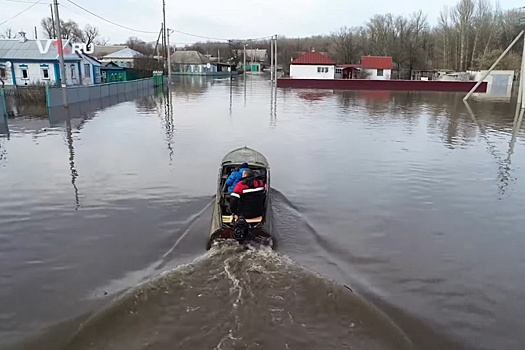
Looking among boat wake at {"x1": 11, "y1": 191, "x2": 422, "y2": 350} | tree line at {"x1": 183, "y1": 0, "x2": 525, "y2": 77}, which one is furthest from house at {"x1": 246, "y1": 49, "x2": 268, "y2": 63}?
boat wake at {"x1": 11, "y1": 191, "x2": 422, "y2": 350}

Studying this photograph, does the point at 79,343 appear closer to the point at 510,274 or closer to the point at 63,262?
the point at 63,262

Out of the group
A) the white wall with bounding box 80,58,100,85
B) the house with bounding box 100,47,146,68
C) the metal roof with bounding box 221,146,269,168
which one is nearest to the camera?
the metal roof with bounding box 221,146,269,168

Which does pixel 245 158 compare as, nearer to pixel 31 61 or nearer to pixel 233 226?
pixel 233 226

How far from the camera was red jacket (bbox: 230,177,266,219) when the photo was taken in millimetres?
8078

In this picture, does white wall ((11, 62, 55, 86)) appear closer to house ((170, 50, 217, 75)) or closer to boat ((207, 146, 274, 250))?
boat ((207, 146, 274, 250))

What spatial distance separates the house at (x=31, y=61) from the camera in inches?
1591

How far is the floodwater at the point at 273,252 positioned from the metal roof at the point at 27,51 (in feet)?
85.2

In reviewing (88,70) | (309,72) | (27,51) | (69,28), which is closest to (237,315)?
(27,51)

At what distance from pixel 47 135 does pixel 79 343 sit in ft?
52.1

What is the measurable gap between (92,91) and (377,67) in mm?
43897

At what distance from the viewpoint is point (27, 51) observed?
41.3 meters

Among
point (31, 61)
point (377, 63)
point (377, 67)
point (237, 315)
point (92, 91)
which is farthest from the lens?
point (377, 63)

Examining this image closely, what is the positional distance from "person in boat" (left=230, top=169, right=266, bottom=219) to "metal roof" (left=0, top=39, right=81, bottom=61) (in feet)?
126

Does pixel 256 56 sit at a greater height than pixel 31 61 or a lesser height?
greater
